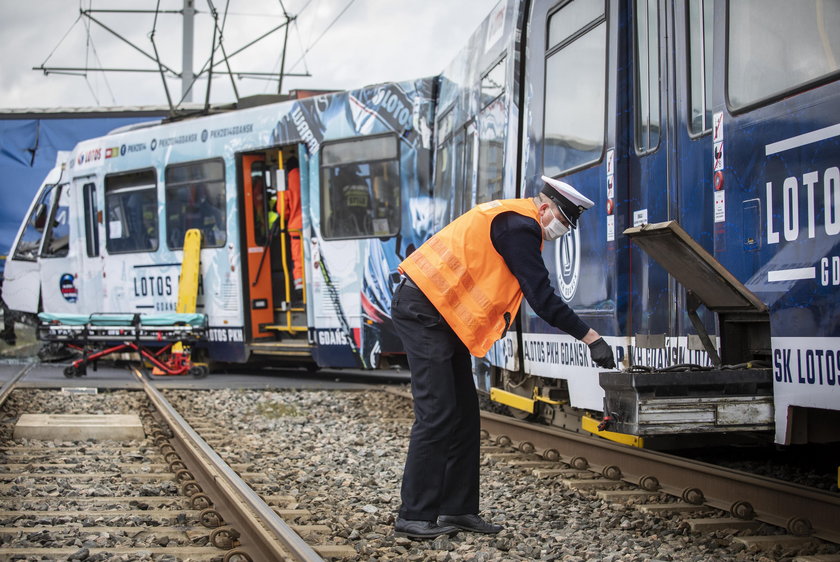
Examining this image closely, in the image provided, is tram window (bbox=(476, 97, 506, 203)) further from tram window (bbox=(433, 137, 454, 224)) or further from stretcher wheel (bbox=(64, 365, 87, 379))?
stretcher wheel (bbox=(64, 365, 87, 379))

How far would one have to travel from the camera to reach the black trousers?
15.9ft

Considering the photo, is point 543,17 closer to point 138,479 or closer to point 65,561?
point 138,479

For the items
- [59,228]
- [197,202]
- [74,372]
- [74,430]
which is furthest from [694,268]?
[59,228]

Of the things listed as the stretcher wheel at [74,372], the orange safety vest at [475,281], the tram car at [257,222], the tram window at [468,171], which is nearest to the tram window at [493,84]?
the tram window at [468,171]

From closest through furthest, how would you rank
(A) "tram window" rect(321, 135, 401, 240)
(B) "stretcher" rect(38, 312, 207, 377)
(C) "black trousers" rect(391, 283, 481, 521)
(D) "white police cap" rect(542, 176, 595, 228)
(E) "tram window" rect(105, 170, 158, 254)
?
(D) "white police cap" rect(542, 176, 595, 228) < (C) "black trousers" rect(391, 283, 481, 521) < (A) "tram window" rect(321, 135, 401, 240) < (B) "stretcher" rect(38, 312, 207, 377) < (E) "tram window" rect(105, 170, 158, 254)

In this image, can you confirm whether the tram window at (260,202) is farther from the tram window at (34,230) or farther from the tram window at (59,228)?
the tram window at (34,230)

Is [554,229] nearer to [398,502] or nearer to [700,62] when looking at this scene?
[700,62]

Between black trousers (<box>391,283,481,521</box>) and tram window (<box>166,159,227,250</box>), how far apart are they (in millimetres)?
9653

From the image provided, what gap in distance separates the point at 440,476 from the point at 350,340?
784 cm

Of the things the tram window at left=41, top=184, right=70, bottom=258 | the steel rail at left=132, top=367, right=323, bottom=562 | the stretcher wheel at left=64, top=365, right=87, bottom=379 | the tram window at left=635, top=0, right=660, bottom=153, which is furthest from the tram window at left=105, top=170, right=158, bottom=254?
the tram window at left=635, top=0, right=660, bottom=153

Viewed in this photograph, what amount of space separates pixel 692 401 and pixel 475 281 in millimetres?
1086

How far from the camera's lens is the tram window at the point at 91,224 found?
1616cm

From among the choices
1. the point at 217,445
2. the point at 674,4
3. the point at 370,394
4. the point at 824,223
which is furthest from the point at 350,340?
the point at 824,223

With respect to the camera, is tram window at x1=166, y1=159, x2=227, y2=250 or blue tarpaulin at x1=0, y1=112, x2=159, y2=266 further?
blue tarpaulin at x1=0, y1=112, x2=159, y2=266
